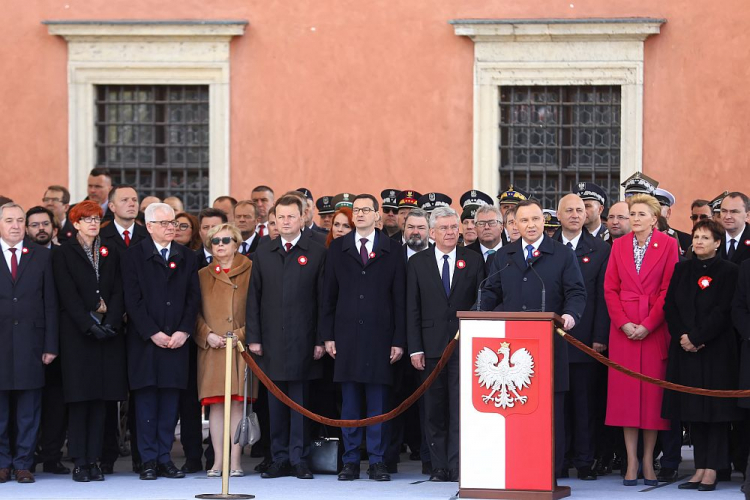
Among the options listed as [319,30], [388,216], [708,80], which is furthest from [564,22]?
[388,216]

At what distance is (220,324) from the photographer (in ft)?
35.6

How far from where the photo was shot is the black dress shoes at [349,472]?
10539mm

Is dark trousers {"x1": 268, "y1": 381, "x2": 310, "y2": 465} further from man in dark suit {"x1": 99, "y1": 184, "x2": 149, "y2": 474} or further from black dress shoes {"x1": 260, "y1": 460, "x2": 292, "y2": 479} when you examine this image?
man in dark suit {"x1": 99, "y1": 184, "x2": 149, "y2": 474}

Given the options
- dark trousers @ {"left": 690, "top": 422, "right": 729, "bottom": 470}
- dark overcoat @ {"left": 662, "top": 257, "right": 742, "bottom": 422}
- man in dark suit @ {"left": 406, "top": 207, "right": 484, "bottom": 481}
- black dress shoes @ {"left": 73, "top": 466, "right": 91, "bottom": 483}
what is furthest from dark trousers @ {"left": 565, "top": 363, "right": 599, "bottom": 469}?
black dress shoes @ {"left": 73, "top": 466, "right": 91, "bottom": 483}

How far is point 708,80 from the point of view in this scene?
15.6 metres

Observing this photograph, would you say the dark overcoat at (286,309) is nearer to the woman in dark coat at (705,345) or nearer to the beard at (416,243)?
the beard at (416,243)

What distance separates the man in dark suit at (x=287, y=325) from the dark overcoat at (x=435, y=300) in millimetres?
684

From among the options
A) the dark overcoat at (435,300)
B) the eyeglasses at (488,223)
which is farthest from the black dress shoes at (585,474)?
the eyeglasses at (488,223)

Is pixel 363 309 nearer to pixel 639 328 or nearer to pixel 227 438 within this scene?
pixel 227 438

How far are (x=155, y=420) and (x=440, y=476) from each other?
79.5 inches

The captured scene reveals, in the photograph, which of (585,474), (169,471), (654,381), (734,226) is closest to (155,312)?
(169,471)

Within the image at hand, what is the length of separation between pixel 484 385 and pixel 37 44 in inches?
347

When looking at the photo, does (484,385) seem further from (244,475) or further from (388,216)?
(388,216)

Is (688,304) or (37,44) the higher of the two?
(37,44)
